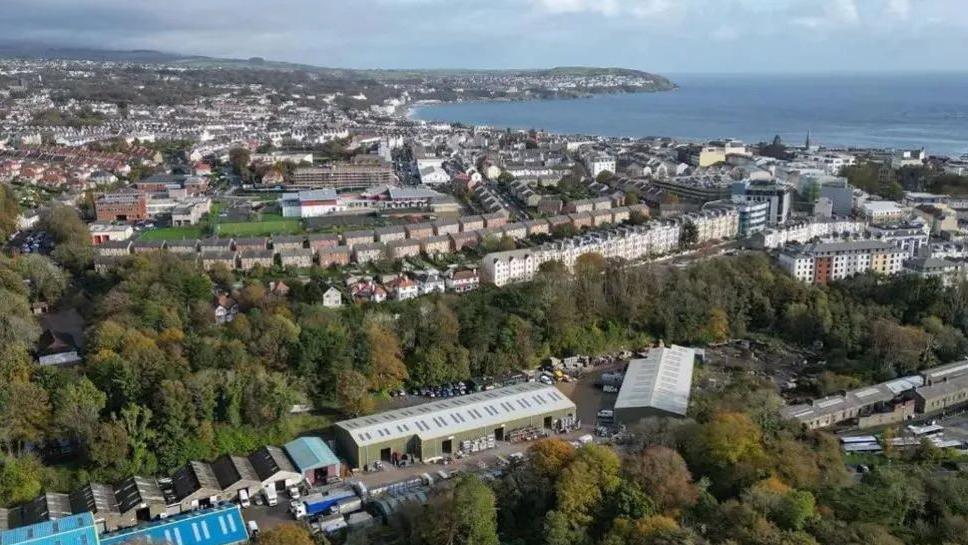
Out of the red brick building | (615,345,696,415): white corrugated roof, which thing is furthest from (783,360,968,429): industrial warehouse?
the red brick building

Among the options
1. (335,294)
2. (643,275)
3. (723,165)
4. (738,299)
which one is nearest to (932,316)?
(738,299)

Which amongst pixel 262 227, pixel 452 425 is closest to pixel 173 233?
pixel 262 227

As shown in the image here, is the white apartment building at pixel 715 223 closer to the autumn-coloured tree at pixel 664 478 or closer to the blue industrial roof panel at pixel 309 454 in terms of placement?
the autumn-coloured tree at pixel 664 478

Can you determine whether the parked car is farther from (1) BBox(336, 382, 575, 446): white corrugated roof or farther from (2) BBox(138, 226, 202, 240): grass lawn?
(2) BBox(138, 226, 202, 240): grass lawn

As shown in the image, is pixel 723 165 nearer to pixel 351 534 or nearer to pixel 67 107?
pixel 351 534

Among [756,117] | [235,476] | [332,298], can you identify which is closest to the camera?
[235,476]

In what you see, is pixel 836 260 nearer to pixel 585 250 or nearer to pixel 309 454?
pixel 585 250

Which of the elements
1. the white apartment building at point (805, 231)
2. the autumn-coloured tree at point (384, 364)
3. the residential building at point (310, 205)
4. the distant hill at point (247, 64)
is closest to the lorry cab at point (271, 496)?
the autumn-coloured tree at point (384, 364)
